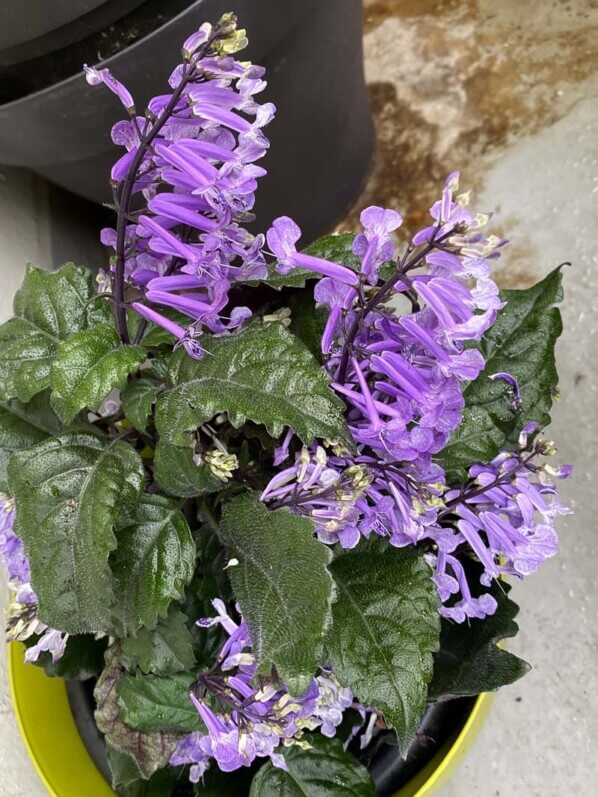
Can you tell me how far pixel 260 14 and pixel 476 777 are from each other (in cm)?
86

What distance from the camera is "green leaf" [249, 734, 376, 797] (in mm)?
556

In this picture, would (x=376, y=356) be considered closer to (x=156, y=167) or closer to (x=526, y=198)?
(x=156, y=167)

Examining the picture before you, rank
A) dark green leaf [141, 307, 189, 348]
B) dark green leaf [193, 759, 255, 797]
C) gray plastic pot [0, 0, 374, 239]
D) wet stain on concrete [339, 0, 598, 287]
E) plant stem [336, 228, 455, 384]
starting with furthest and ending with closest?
wet stain on concrete [339, 0, 598, 287], gray plastic pot [0, 0, 374, 239], dark green leaf [193, 759, 255, 797], dark green leaf [141, 307, 189, 348], plant stem [336, 228, 455, 384]

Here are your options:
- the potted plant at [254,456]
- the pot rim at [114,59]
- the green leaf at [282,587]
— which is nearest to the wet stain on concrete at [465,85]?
the pot rim at [114,59]

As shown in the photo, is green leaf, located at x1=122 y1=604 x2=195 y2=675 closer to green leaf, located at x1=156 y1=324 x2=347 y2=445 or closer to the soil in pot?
green leaf, located at x1=156 y1=324 x2=347 y2=445

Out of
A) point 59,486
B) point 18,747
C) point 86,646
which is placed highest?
point 59,486

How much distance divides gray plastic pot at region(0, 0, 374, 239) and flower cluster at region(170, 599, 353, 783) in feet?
1.55

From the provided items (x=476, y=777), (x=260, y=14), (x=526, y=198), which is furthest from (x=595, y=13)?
(x=476, y=777)

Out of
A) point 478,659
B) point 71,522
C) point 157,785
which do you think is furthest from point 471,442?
point 157,785

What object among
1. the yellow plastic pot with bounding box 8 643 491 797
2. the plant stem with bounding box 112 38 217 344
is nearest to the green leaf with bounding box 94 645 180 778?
the yellow plastic pot with bounding box 8 643 491 797

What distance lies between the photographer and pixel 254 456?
0.54 meters

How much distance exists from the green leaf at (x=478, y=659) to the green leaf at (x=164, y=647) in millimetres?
181

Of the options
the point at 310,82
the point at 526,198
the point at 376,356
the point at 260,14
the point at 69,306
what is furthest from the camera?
the point at 526,198

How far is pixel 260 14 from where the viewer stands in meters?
0.70
